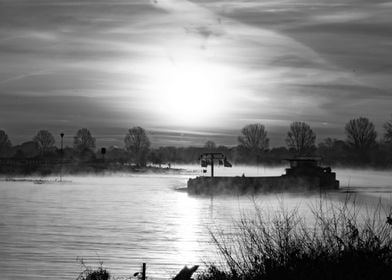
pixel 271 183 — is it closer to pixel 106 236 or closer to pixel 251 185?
pixel 251 185

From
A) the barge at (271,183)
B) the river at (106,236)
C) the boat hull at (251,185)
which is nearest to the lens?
the river at (106,236)

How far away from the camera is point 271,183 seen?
98188 mm

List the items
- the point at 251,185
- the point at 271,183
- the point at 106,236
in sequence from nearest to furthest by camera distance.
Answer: the point at 106,236
the point at 271,183
the point at 251,185

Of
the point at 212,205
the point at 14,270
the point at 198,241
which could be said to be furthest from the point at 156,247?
the point at 212,205

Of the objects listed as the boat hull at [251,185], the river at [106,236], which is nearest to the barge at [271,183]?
the boat hull at [251,185]

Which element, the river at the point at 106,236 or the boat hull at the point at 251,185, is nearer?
the river at the point at 106,236

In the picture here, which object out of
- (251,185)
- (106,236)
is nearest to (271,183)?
(251,185)

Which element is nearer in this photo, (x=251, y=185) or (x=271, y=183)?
(x=271, y=183)

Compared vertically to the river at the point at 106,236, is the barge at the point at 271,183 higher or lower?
higher

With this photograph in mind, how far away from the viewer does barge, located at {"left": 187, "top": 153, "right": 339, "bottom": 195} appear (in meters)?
96.4

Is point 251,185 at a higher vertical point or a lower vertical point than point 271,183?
lower

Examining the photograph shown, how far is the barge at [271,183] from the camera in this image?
96438 millimetres

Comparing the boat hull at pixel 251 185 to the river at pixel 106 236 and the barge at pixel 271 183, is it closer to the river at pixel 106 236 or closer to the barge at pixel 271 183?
the barge at pixel 271 183

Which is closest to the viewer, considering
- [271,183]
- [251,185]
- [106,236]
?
[106,236]
